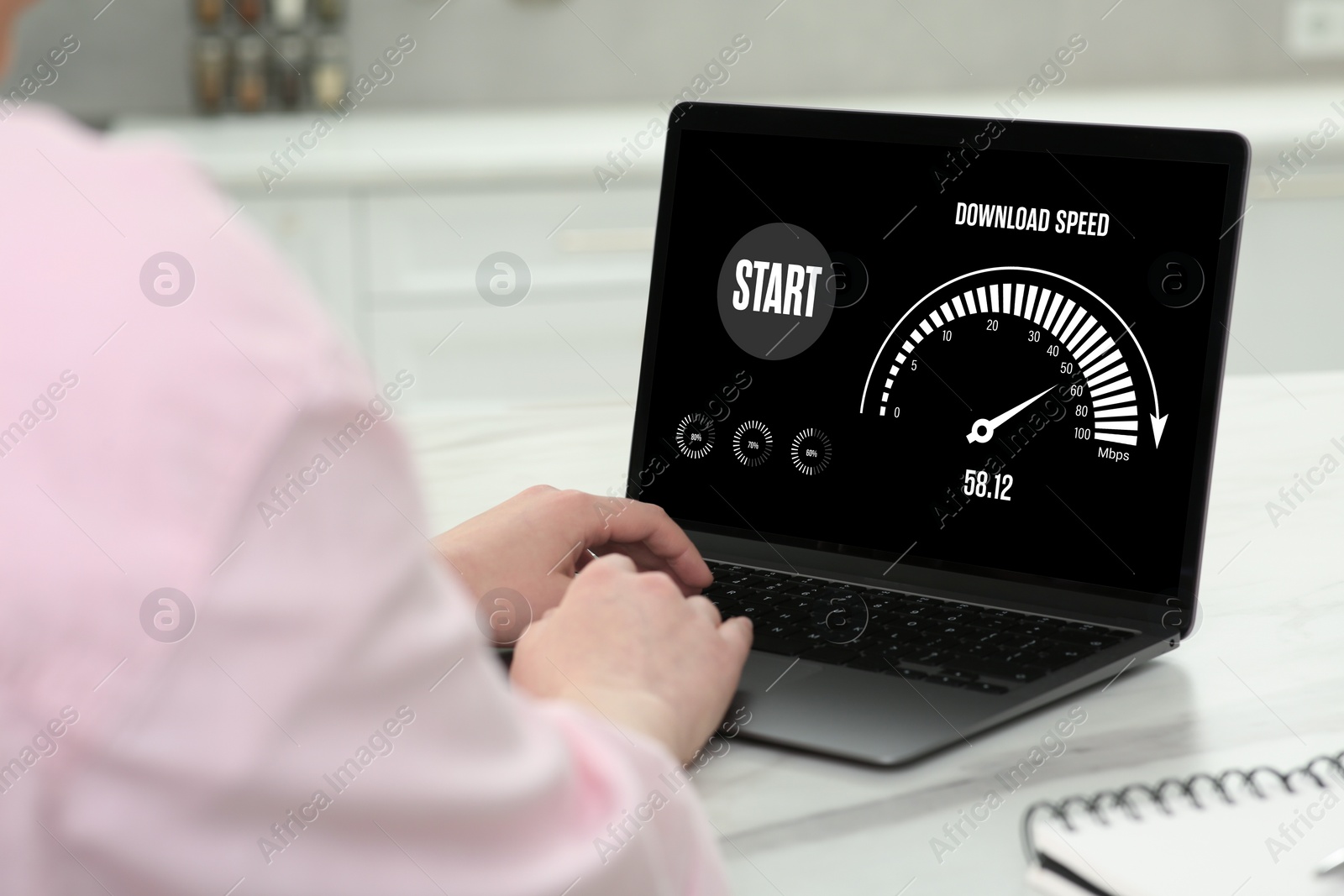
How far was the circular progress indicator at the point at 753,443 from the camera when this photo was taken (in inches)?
35.0

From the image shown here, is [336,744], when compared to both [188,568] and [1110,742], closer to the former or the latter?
[188,568]

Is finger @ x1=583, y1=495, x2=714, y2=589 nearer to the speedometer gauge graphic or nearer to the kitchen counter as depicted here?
the speedometer gauge graphic

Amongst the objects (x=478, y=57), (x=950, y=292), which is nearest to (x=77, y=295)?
(x=950, y=292)

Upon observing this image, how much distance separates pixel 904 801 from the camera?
1.87 feet

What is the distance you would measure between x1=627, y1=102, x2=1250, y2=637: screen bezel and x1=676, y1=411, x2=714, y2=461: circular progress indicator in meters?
0.03

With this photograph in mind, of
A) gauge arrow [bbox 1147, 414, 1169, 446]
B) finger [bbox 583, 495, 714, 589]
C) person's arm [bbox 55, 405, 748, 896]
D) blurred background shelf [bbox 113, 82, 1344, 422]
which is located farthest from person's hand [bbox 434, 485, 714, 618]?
blurred background shelf [bbox 113, 82, 1344, 422]

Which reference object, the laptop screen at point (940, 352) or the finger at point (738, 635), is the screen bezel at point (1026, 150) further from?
the finger at point (738, 635)

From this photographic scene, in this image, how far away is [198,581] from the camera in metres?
0.29

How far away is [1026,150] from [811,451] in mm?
225

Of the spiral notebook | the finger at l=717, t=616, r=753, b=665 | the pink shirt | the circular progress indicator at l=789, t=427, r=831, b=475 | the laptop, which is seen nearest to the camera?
the pink shirt

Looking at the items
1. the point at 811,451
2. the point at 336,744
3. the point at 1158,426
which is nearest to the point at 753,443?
the point at 811,451

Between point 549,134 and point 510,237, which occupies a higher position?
point 549,134

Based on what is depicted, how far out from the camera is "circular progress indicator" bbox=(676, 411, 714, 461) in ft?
2.99

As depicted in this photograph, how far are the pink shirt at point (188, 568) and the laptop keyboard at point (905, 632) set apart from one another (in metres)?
0.39
